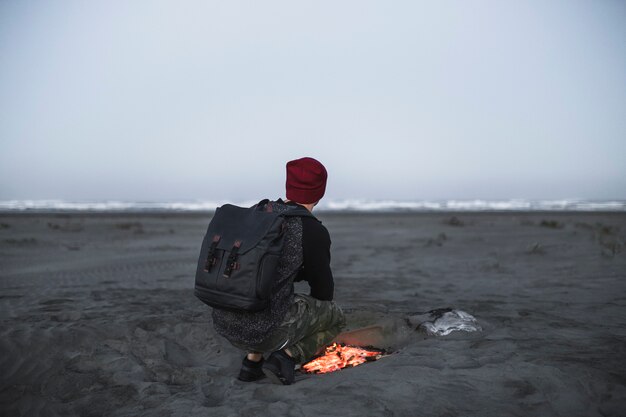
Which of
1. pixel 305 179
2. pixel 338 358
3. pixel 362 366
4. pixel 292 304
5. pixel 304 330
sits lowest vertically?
pixel 338 358

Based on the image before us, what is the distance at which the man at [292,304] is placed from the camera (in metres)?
2.89

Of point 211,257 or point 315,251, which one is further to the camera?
point 315,251

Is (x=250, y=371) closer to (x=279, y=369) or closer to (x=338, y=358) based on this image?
(x=279, y=369)

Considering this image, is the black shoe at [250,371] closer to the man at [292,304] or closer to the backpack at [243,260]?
the man at [292,304]

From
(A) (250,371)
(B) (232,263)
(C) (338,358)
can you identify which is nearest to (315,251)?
(B) (232,263)

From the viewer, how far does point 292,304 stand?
307 cm

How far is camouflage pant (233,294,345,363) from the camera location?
3.03 metres

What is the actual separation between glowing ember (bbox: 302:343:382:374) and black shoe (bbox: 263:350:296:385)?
52cm

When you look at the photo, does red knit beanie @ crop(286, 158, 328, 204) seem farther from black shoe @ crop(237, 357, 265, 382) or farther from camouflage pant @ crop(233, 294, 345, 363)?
black shoe @ crop(237, 357, 265, 382)

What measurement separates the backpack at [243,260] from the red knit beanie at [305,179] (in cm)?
20

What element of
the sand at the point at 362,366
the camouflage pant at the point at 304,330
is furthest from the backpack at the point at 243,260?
the sand at the point at 362,366

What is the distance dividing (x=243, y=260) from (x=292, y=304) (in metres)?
0.63

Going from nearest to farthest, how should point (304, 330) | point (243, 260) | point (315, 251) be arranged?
point (243, 260) < point (315, 251) < point (304, 330)

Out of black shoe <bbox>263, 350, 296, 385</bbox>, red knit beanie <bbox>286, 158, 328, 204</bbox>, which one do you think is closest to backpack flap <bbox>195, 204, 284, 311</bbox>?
red knit beanie <bbox>286, 158, 328, 204</bbox>
